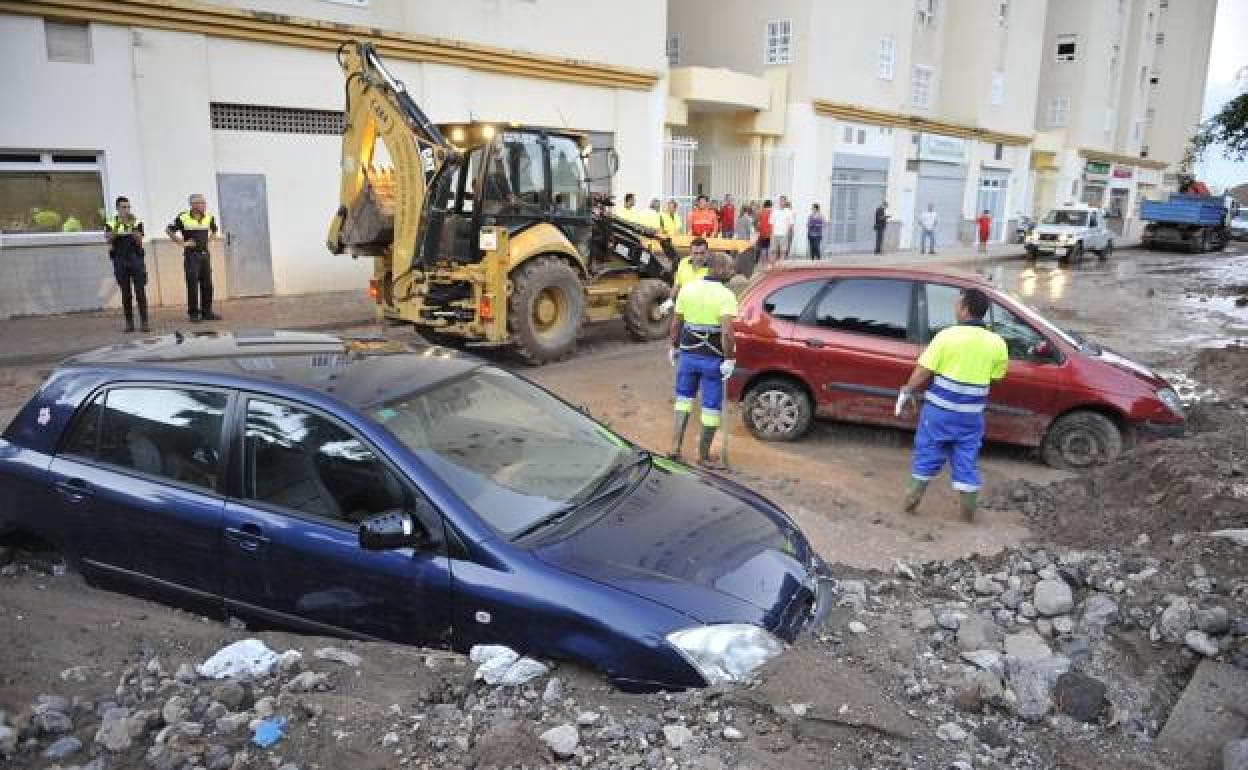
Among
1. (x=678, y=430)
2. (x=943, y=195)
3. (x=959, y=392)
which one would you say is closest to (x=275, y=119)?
(x=678, y=430)

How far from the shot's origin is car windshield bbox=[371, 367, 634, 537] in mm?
3643

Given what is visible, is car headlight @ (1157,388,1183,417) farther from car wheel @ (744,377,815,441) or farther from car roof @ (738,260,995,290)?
car wheel @ (744,377,815,441)

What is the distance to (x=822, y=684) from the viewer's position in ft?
10.5

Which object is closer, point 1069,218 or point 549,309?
point 549,309

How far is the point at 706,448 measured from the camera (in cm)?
705

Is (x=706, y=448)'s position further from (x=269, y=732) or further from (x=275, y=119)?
(x=275, y=119)

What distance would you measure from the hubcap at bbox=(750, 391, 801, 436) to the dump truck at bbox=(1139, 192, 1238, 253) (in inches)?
1303

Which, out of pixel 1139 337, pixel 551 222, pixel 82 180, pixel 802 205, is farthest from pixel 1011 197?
pixel 82 180

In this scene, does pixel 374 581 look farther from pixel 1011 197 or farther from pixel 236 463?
pixel 1011 197

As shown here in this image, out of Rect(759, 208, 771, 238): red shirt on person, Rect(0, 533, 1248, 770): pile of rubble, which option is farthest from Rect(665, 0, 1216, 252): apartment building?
Rect(0, 533, 1248, 770): pile of rubble

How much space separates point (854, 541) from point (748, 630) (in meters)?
2.64

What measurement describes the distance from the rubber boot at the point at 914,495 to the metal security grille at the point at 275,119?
Answer: 41.4ft

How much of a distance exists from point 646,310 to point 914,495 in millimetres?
6324

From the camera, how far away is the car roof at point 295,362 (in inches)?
152
